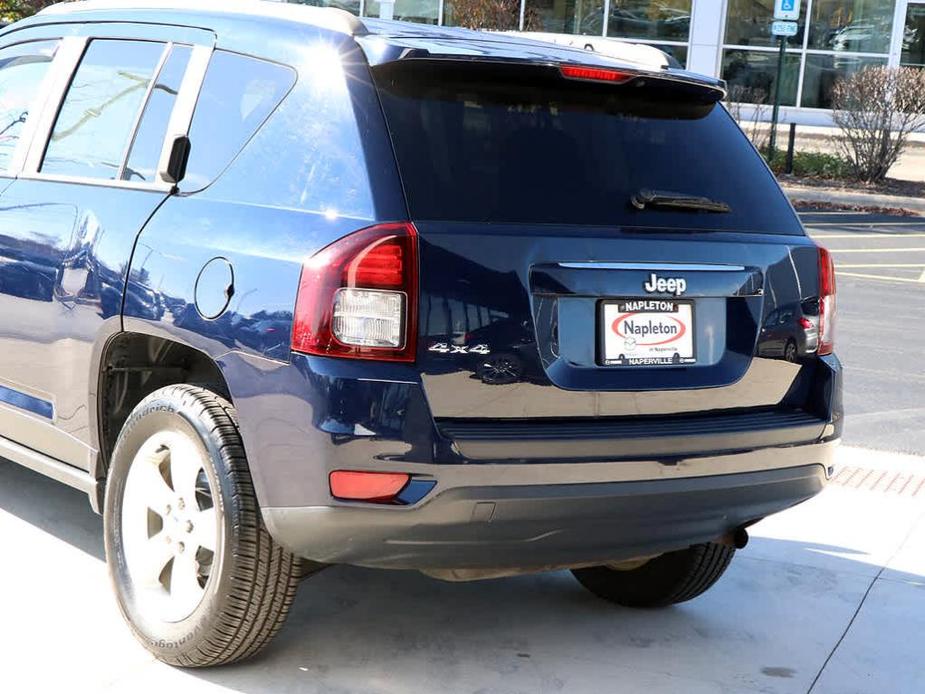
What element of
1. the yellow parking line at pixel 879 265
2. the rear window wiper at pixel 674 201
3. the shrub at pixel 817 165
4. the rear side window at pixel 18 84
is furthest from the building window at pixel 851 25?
the rear window wiper at pixel 674 201

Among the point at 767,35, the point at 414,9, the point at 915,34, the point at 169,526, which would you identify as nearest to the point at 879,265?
the point at 169,526

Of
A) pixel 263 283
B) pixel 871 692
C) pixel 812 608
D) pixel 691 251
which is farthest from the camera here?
pixel 812 608

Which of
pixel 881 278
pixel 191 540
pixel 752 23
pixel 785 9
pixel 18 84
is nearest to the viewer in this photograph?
pixel 191 540

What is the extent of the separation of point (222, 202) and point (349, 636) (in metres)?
1.38

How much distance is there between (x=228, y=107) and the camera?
385 cm

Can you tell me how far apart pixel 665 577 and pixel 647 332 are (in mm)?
1209

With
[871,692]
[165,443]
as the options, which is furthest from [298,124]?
[871,692]

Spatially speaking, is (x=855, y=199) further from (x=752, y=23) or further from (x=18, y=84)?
(x=18, y=84)

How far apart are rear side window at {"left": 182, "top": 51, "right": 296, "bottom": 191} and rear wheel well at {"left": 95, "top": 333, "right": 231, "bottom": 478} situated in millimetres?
484

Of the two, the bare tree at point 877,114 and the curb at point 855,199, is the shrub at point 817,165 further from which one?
the curb at point 855,199

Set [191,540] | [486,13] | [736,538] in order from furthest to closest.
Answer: [486,13]
[736,538]
[191,540]

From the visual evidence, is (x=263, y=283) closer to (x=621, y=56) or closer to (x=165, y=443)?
(x=165, y=443)

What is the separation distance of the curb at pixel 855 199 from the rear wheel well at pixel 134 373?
1762 centimetres

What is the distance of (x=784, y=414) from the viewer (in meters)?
3.89
